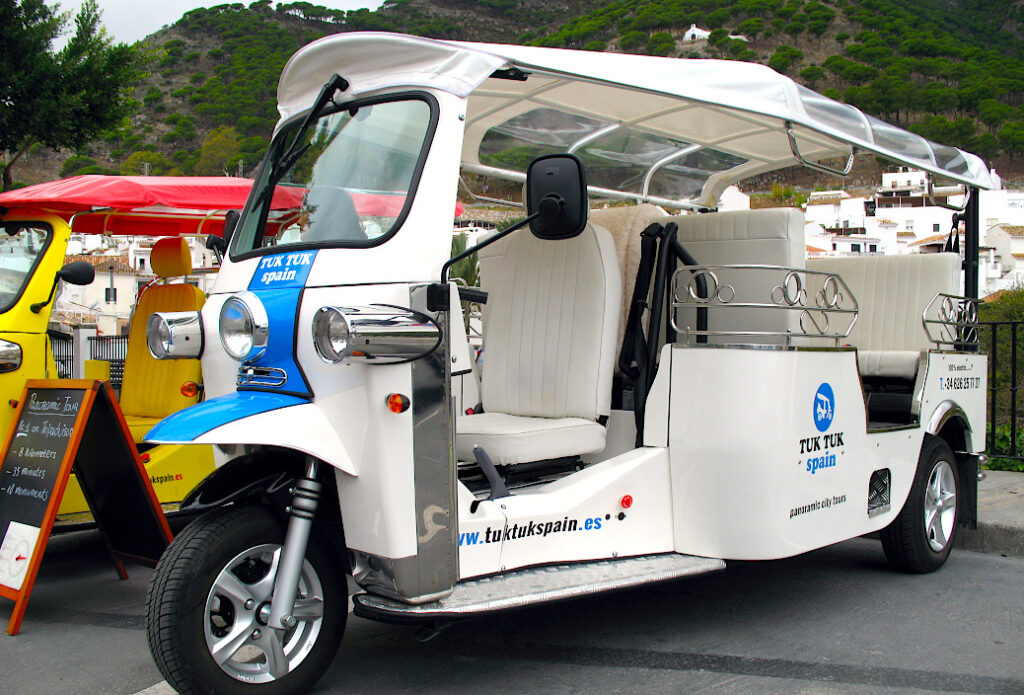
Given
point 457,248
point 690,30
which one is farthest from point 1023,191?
point 457,248

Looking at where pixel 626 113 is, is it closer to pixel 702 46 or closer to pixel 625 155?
pixel 625 155

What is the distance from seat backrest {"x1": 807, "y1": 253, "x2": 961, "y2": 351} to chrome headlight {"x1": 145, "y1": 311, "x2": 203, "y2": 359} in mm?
4281

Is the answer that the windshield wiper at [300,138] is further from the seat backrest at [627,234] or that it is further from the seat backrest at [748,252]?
the seat backrest at [748,252]

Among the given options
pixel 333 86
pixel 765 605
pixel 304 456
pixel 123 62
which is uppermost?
pixel 123 62

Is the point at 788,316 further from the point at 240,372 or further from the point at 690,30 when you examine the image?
the point at 690,30

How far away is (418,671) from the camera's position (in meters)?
3.83

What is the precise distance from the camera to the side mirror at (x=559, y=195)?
3.49 m

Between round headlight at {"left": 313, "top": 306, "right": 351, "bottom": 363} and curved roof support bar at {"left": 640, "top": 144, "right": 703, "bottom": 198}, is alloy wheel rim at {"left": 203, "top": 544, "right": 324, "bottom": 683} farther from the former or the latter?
curved roof support bar at {"left": 640, "top": 144, "right": 703, "bottom": 198}

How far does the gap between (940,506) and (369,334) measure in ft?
13.7

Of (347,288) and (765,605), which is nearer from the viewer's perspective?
(347,288)

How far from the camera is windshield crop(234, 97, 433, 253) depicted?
368 cm

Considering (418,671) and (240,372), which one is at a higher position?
(240,372)

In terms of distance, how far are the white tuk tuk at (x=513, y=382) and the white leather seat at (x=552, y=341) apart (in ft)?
0.05

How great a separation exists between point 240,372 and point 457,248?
1.03 meters
